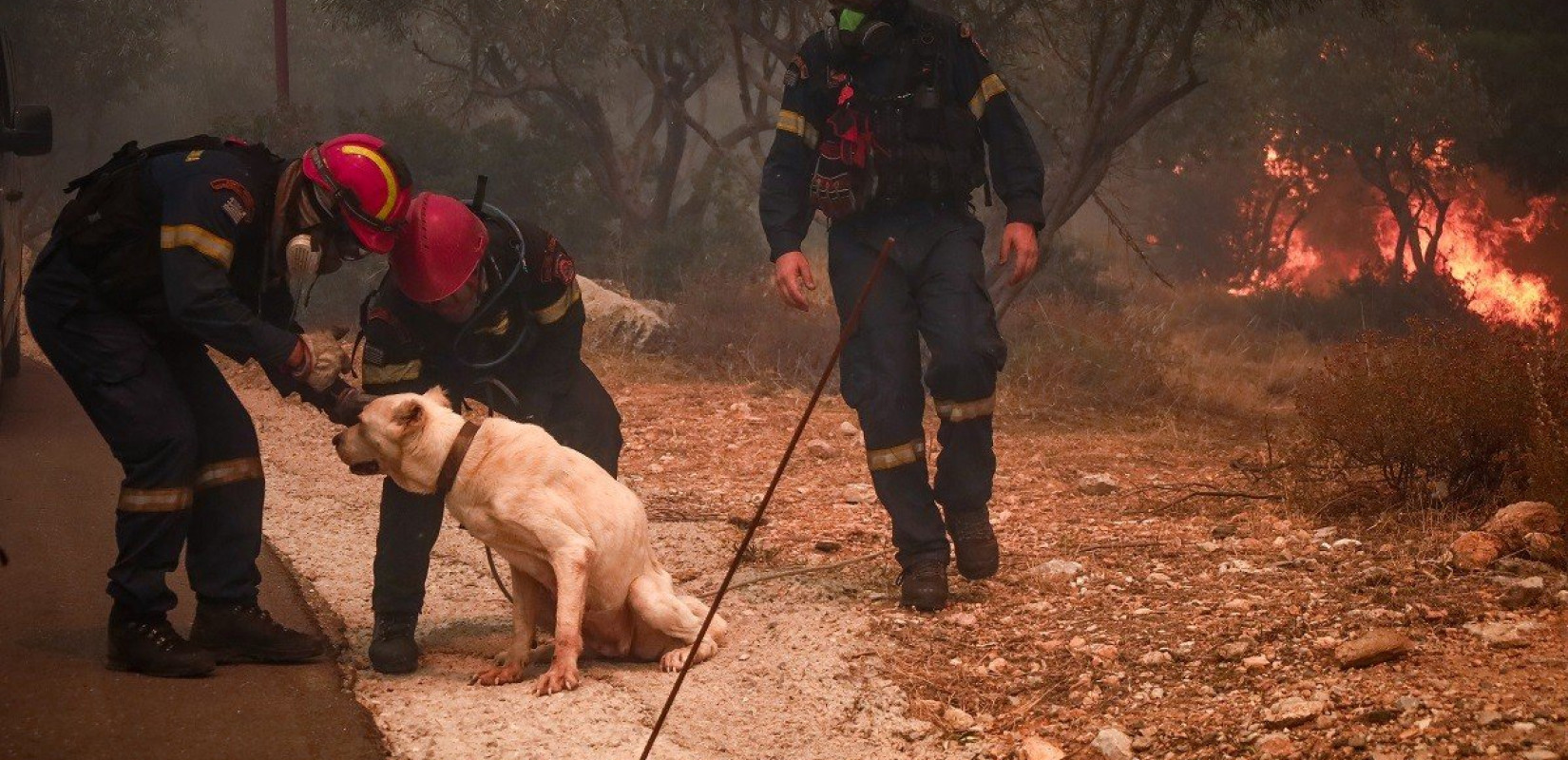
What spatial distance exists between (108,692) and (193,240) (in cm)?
144

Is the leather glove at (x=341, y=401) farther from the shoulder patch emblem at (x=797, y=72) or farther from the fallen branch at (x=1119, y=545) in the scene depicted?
the fallen branch at (x=1119, y=545)

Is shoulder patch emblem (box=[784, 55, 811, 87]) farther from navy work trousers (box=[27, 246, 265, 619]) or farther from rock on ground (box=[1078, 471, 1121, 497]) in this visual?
rock on ground (box=[1078, 471, 1121, 497])

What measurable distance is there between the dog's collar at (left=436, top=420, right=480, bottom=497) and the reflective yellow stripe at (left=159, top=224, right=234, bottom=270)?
36.5 inches

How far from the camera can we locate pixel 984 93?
550 cm

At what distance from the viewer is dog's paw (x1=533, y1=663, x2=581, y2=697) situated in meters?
4.41

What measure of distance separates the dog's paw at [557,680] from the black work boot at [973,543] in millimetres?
1767

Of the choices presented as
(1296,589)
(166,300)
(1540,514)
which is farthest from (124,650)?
(1540,514)

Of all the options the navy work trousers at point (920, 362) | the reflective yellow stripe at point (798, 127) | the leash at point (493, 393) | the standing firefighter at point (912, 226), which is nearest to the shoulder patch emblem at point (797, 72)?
the standing firefighter at point (912, 226)

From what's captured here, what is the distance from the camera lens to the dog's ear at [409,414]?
172 inches

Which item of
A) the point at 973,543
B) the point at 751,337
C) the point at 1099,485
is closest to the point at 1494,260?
the point at 751,337

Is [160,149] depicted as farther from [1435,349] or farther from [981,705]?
[1435,349]

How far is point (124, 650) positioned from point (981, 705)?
2.79 metres

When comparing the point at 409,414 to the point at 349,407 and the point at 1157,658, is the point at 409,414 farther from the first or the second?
the point at 1157,658

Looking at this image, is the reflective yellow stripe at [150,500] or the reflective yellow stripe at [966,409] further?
the reflective yellow stripe at [966,409]
